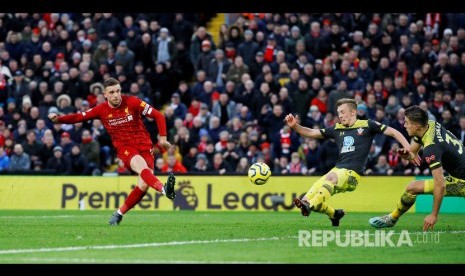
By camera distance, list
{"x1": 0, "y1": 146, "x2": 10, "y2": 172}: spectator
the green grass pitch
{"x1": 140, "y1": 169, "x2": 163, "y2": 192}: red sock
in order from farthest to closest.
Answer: {"x1": 0, "y1": 146, "x2": 10, "y2": 172}: spectator
{"x1": 140, "y1": 169, "x2": 163, "y2": 192}: red sock
the green grass pitch

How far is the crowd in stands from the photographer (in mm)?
24125

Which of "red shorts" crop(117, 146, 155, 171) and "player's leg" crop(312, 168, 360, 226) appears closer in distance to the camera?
"player's leg" crop(312, 168, 360, 226)

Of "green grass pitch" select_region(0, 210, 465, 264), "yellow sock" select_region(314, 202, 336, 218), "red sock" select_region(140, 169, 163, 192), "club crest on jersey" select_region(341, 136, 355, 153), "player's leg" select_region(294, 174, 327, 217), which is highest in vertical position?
"club crest on jersey" select_region(341, 136, 355, 153)

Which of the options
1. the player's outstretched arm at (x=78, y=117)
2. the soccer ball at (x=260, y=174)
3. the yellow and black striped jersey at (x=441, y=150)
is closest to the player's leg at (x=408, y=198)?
the yellow and black striped jersey at (x=441, y=150)

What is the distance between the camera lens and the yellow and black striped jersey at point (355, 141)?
49.3 feet

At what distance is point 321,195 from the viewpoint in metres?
14.4

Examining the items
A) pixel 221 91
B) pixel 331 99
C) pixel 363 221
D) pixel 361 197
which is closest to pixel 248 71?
pixel 221 91

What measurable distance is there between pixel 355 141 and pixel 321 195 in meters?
1.20

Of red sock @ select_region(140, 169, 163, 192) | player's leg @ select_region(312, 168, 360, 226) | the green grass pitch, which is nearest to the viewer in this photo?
the green grass pitch

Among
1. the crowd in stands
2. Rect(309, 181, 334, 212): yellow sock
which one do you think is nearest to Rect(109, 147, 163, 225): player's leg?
Rect(309, 181, 334, 212): yellow sock

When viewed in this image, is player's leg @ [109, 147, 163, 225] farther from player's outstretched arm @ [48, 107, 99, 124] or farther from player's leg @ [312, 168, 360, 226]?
player's leg @ [312, 168, 360, 226]

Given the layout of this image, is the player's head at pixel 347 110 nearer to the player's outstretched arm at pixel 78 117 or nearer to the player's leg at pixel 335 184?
the player's leg at pixel 335 184

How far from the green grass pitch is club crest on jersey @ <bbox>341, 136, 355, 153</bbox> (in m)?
1.16

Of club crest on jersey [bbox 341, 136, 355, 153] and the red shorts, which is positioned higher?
club crest on jersey [bbox 341, 136, 355, 153]
